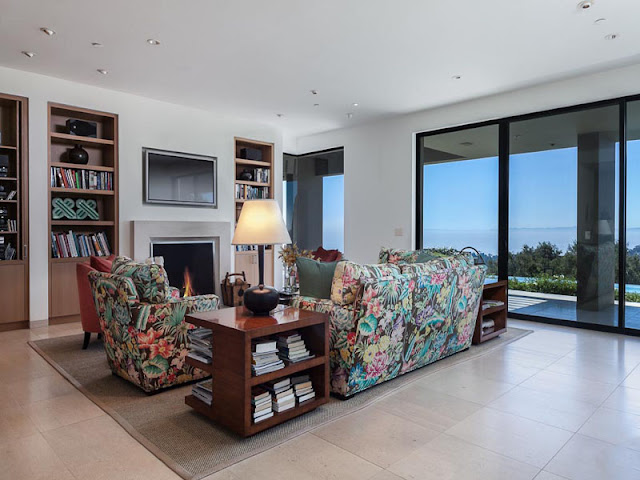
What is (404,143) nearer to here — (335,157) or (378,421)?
(335,157)

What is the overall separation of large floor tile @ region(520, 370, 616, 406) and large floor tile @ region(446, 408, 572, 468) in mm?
Result: 592

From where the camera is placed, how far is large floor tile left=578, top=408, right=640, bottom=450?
2.23 m

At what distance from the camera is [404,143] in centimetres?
647

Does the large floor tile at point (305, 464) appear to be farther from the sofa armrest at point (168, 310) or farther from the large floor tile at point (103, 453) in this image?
the sofa armrest at point (168, 310)

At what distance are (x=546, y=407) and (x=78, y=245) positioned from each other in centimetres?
497

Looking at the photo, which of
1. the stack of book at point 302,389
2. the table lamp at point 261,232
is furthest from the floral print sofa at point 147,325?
the stack of book at point 302,389

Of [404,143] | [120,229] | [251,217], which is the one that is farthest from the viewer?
[404,143]

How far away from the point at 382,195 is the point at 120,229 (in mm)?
3713

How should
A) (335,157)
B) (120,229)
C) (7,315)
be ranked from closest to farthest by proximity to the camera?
1. (7,315)
2. (120,229)
3. (335,157)

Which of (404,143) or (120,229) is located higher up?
(404,143)

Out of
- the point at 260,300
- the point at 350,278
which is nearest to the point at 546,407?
the point at 350,278

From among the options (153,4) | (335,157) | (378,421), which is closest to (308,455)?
(378,421)

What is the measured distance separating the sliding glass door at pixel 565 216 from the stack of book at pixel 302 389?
3747mm

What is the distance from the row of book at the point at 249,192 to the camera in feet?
22.1
